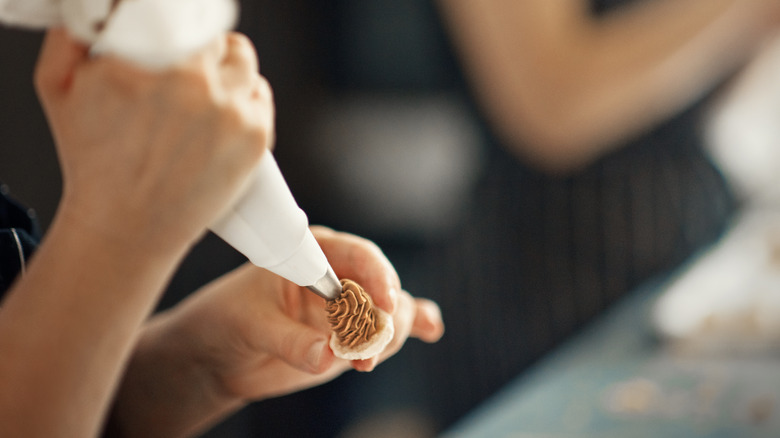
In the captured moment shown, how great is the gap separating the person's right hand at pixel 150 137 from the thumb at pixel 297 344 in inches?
3.6

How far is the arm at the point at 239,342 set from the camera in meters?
0.25

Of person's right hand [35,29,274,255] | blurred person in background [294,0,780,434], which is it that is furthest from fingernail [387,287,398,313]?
blurred person in background [294,0,780,434]

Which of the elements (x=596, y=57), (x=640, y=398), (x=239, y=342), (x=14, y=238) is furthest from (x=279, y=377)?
(x=596, y=57)

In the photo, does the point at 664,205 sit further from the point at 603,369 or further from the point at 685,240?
the point at 603,369

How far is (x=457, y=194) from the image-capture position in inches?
45.6

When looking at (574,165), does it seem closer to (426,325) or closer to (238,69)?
(426,325)

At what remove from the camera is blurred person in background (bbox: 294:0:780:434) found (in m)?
0.87

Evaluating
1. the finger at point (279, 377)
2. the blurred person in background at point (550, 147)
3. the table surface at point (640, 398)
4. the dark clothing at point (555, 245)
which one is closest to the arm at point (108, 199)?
the finger at point (279, 377)

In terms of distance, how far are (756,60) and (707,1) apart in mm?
187

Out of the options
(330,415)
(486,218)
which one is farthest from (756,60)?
(330,415)

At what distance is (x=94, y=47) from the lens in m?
0.15

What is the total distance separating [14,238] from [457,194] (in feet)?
3.11

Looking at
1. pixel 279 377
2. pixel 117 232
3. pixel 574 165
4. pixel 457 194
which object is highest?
pixel 117 232

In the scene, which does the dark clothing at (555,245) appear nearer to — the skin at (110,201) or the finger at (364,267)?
the finger at (364,267)
